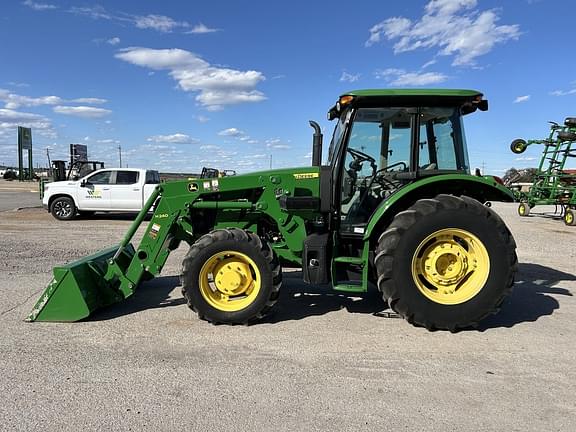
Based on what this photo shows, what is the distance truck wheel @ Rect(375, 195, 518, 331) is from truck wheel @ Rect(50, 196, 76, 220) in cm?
1261

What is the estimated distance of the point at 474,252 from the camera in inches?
174

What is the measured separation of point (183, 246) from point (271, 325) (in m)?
5.62

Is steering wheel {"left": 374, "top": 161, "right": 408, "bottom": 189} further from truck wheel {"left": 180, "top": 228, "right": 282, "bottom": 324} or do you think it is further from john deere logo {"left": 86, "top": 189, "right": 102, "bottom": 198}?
john deere logo {"left": 86, "top": 189, "right": 102, "bottom": 198}

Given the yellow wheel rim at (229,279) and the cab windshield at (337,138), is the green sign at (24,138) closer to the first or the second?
the cab windshield at (337,138)

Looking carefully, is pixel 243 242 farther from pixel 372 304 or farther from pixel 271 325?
pixel 372 304

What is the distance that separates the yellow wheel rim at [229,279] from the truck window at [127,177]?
1055 cm

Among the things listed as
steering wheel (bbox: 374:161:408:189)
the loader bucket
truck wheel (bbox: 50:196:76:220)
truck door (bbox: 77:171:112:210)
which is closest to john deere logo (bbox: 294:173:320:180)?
steering wheel (bbox: 374:161:408:189)

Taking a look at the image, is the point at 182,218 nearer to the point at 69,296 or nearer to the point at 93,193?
the point at 69,296

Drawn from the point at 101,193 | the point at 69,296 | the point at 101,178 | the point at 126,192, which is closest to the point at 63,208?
the point at 101,193

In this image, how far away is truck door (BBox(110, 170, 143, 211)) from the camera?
14.0m

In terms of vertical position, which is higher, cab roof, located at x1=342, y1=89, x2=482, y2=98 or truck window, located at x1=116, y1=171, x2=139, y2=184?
cab roof, located at x1=342, y1=89, x2=482, y2=98

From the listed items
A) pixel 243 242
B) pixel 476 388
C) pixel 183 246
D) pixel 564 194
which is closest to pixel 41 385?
pixel 243 242

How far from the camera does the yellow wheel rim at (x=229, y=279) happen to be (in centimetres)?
446

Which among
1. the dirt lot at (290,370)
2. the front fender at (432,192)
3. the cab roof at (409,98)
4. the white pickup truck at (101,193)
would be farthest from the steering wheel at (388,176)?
the white pickup truck at (101,193)
